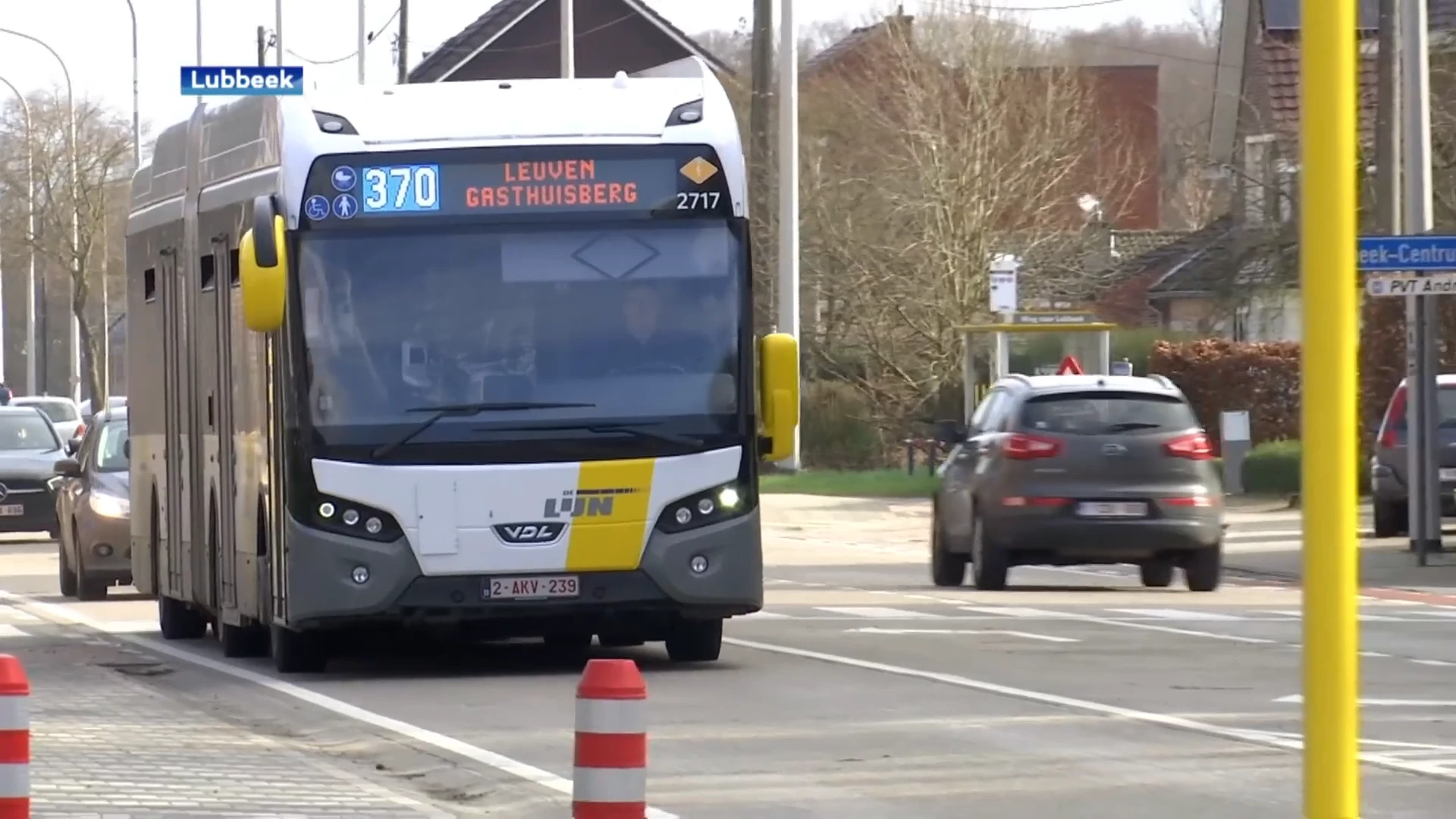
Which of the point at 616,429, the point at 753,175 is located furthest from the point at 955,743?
the point at 753,175

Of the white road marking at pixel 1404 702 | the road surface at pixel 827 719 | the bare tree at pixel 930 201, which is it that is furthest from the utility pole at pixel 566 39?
the white road marking at pixel 1404 702

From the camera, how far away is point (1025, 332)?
3597 cm

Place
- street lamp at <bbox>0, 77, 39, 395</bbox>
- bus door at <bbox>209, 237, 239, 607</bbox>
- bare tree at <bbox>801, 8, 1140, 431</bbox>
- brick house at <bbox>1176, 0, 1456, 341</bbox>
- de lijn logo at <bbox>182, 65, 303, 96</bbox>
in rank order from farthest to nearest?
street lamp at <bbox>0, 77, 39, 395</bbox> → bare tree at <bbox>801, 8, 1140, 431</bbox> → brick house at <bbox>1176, 0, 1456, 341</bbox> → de lijn logo at <bbox>182, 65, 303, 96</bbox> → bus door at <bbox>209, 237, 239, 607</bbox>

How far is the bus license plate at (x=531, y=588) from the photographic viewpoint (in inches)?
558

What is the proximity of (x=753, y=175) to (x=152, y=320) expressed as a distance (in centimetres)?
2407

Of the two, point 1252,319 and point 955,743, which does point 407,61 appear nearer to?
point 1252,319

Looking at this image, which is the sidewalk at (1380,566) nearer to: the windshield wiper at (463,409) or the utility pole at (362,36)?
the windshield wiper at (463,409)

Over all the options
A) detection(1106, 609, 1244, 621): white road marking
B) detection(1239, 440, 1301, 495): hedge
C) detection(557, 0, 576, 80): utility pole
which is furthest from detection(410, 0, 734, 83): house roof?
detection(1106, 609, 1244, 621): white road marking

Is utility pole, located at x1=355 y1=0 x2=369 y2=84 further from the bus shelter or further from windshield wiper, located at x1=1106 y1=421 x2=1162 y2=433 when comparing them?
windshield wiper, located at x1=1106 y1=421 x2=1162 y2=433

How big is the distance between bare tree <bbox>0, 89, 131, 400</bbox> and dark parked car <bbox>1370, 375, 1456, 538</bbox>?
48109 millimetres

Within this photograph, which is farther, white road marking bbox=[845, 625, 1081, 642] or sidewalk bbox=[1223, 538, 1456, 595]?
sidewalk bbox=[1223, 538, 1456, 595]

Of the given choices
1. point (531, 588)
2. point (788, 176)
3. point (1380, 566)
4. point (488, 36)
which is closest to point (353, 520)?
point (531, 588)

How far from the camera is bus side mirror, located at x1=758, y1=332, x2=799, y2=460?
1441 centimetres

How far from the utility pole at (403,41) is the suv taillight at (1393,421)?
28566mm
